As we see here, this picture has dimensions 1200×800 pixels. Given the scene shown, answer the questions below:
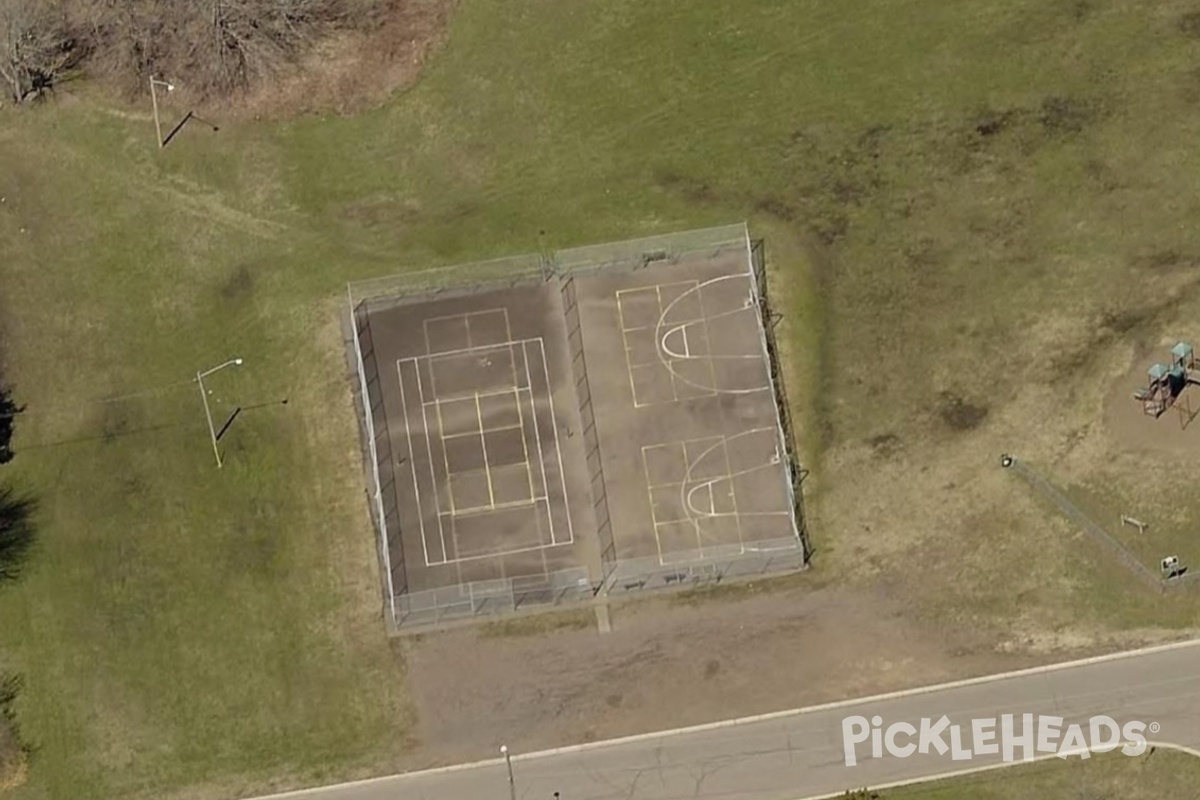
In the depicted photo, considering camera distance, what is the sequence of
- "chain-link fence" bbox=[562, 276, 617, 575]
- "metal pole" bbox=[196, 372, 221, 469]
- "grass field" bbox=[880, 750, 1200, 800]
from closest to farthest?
1. "grass field" bbox=[880, 750, 1200, 800]
2. "chain-link fence" bbox=[562, 276, 617, 575]
3. "metal pole" bbox=[196, 372, 221, 469]

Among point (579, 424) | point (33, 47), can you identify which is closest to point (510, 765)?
point (579, 424)

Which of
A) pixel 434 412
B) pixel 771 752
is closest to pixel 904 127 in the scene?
pixel 434 412

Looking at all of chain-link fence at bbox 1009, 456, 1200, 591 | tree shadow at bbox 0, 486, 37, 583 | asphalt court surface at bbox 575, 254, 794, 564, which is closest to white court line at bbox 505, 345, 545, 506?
asphalt court surface at bbox 575, 254, 794, 564

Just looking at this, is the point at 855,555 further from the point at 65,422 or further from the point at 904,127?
the point at 65,422

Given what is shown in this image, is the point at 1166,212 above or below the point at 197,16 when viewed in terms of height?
below

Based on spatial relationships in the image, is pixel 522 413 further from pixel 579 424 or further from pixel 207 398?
pixel 207 398

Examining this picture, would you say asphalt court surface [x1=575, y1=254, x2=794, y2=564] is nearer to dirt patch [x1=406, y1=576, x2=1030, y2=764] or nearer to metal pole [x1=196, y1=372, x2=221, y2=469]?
dirt patch [x1=406, y1=576, x2=1030, y2=764]
